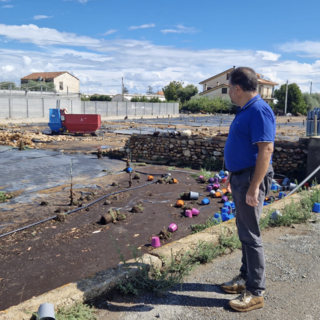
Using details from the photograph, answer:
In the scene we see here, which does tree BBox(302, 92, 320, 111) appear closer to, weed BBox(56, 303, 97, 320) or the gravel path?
the gravel path

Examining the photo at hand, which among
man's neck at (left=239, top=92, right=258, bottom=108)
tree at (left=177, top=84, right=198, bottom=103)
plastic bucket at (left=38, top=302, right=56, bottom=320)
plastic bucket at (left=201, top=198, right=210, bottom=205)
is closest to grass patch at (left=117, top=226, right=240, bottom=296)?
plastic bucket at (left=38, top=302, right=56, bottom=320)

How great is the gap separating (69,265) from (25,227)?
5.62 feet

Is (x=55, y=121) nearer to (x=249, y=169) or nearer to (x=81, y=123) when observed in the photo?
(x=81, y=123)

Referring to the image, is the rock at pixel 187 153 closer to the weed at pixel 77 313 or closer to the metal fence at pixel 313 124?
the metal fence at pixel 313 124

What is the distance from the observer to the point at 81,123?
20.3 meters

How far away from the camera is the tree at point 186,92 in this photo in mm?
76750

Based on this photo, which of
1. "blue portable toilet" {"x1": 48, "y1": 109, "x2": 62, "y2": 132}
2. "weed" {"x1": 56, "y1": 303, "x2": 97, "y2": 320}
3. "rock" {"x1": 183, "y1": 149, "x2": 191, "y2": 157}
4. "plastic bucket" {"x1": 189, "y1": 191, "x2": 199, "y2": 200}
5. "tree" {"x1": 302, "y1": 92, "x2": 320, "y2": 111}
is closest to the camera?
"weed" {"x1": 56, "y1": 303, "x2": 97, "y2": 320}

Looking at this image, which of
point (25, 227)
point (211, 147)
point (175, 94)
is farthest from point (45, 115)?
point (175, 94)

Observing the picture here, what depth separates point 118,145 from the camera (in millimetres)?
16344

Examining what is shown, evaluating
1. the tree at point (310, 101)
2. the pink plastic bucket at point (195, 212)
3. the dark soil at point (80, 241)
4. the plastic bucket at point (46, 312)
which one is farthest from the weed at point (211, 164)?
the tree at point (310, 101)

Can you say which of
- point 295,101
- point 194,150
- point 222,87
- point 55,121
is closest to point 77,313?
point 194,150

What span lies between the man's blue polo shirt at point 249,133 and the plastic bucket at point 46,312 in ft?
5.82

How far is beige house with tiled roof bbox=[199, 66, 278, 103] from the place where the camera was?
7356 centimetres

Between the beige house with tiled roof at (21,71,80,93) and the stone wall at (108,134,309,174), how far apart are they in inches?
2469
